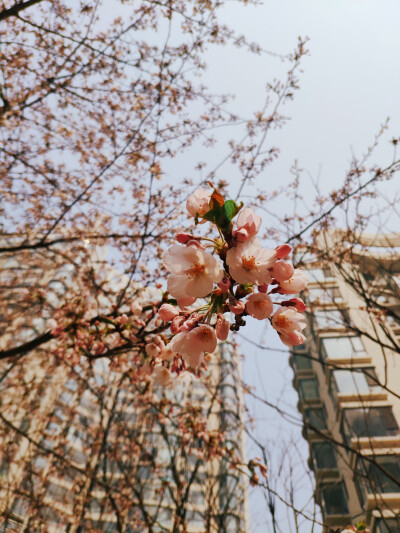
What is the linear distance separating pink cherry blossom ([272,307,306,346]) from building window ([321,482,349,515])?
833 inches

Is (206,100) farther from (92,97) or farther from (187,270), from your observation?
(187,270)

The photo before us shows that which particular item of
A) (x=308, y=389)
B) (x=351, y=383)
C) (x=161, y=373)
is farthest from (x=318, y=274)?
(x=161, y=373)

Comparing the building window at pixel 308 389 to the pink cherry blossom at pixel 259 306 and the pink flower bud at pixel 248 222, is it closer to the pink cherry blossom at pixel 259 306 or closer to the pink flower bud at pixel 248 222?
the pink cherry blossom at pixel 259 306

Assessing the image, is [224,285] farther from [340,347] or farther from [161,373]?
[340,347]

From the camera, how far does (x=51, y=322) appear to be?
470 cm

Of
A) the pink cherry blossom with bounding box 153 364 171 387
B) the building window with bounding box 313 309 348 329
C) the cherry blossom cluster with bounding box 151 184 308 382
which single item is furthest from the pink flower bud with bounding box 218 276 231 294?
the building window with bounding box 313 309 348 329

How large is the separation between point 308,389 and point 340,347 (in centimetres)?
628

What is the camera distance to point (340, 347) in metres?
21.1

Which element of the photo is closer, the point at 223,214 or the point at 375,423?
the point at 223,214

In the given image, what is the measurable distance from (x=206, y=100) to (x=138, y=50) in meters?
1.85

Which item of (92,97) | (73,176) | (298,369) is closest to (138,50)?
(92,97)

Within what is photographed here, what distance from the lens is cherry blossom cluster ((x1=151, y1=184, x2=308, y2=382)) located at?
1395 mm

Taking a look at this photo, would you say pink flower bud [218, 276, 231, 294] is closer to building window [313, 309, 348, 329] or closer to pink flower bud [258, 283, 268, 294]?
pink flower bud [258, 283, 268, 294]

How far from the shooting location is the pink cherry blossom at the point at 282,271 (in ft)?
4.64
